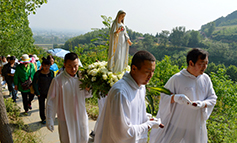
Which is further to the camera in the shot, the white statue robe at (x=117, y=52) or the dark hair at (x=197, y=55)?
the white statue robe at (x=117, y=52)

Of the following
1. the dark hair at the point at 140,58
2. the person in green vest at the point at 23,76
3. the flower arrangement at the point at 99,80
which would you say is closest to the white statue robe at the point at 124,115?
the dark hair at the point at 140,58

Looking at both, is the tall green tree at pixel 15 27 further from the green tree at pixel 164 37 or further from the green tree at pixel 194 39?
the green tree at pixel 194 39

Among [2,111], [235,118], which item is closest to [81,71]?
[2,111]

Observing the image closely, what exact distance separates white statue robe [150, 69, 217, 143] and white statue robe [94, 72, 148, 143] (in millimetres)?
1336

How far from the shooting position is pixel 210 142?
4441 millimetres

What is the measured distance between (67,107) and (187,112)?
7.00 feet

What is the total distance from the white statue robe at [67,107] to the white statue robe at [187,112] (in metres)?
1.53

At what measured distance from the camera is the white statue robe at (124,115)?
71.8 inches

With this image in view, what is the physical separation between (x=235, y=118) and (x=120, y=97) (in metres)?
4.65

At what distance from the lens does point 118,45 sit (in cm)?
391

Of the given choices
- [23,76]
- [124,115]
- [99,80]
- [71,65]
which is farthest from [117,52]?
[23,76]

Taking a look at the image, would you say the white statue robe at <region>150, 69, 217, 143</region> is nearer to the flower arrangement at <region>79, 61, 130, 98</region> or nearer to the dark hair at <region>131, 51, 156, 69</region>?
the flower arrangement at <region>79, 61, 130, 98</region>

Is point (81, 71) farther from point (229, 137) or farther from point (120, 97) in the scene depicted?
point (229, 137)

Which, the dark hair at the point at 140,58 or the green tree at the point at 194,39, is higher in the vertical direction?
the green tree at the point at 194,39
